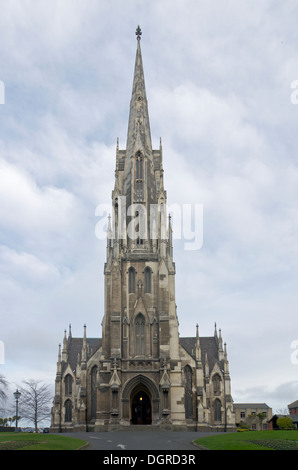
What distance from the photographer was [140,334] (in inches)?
2026

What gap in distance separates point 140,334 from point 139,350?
1.63m

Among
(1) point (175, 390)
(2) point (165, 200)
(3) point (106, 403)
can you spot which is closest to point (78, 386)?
(3) point (106, 403)

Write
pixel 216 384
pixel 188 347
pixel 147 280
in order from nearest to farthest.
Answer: pixel 147 280
pixel 216 384
pixel 188 347

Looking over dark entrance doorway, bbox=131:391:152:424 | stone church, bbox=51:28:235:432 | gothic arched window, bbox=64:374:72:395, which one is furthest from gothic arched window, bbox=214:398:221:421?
gothic arched window, bbox=64:374:72:395

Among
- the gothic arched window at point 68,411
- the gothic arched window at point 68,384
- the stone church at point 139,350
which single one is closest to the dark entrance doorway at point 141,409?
the stone church at point 139,350

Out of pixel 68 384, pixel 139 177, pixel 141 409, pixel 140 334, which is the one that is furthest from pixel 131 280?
→ pixel 68 384

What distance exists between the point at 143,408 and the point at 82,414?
251 inches

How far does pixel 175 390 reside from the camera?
164 feet

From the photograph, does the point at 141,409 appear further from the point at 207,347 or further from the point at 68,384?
the point at 207,347

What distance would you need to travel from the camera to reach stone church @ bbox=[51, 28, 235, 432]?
48.9 m

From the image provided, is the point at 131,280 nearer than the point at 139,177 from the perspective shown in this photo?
Yes

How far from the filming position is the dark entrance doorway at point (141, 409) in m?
51.1

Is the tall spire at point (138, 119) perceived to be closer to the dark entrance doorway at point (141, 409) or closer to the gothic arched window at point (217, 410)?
the dark entrance doorway at point (141, 409)

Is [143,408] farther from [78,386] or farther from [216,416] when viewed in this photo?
[216,416]
